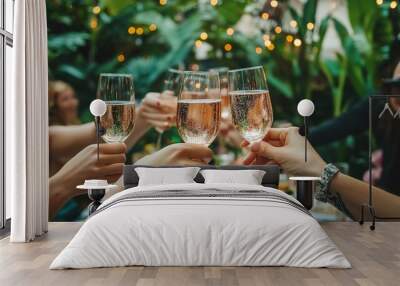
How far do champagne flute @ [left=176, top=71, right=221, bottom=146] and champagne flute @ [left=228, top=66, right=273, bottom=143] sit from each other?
0.21 metres

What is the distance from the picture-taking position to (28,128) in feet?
19.7

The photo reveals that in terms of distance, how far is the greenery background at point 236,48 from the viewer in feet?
24.4

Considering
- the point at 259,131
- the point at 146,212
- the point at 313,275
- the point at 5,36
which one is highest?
the point at 5,36

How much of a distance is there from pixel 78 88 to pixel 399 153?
388 cm

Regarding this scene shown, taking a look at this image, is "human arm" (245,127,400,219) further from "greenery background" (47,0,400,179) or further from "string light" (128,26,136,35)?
"string light" (128,26,136,35)

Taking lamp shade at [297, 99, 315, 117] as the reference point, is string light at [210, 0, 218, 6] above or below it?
above

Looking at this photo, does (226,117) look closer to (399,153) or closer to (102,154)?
(102,154)

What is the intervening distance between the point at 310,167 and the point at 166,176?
71.3 inches

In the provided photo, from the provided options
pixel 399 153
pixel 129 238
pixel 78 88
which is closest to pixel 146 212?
pixel 129 238

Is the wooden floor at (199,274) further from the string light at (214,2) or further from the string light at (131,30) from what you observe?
the string light at (214,2)

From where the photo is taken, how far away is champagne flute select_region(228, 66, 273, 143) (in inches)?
284

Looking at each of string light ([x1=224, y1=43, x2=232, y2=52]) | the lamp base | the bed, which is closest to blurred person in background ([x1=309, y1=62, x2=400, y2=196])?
string light ([x1=224, y1=43, x2=232, y2=52])

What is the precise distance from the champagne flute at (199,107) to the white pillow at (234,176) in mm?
590

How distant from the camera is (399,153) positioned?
7.42 m
